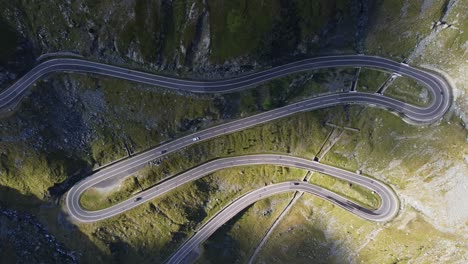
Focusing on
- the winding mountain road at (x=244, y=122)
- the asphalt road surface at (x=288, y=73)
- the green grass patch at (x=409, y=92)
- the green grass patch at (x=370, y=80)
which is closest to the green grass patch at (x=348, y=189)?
the winding mountain road at (x=244, y=122)

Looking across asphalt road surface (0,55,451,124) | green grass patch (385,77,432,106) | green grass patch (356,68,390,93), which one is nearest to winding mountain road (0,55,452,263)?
asphalt road surface (0,55,451,124)

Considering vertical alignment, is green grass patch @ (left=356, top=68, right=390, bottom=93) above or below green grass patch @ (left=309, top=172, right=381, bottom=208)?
above

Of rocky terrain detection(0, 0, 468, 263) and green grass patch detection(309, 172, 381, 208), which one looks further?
green grass patch detection(309, 172, 381, 208)

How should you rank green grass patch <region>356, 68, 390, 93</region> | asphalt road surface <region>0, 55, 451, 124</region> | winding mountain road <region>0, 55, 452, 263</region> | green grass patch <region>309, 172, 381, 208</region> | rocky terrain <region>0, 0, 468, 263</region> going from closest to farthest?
rocky terrain <region>0, 0, 468, 263</region>
asphalt road surface <region>0, 55, 451, 124</region>
winding mountain road <region>0, 55, 452, 263</region>
green grass patch <region>356, 68, 390, 93</region>
green grass patch <region>309, 172, 381, 208</region>

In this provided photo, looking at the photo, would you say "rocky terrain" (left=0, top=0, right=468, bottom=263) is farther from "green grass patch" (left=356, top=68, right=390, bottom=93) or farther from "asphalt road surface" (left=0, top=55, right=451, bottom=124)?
"asphalt road surface" (left=0, top=55, right=451, bottom=124)

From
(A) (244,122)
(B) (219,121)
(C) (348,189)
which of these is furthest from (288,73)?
(C) (348,189)

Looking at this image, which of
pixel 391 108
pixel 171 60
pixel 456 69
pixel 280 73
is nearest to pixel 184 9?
pixel 171 60

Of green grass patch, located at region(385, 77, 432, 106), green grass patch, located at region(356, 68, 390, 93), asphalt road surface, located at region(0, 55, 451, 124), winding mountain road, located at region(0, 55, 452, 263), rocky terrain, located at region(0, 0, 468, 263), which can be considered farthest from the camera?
green grass patch, located at region(356, 68, 390, 93)

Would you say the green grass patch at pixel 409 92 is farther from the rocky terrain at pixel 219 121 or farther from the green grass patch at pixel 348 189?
the green grass patch at pixel 348 189

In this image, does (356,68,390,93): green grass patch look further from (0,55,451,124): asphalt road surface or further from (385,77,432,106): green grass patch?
(385,77,432,106): green grass patch
